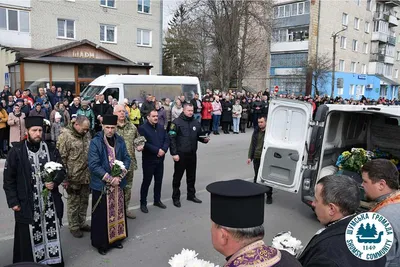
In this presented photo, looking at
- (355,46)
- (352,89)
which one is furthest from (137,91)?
(355,46)

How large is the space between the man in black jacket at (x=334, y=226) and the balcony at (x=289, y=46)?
3972 cm

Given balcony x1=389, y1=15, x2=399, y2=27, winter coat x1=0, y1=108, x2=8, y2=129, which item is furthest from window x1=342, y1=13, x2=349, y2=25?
winter coat x1=0, y1=108, x2=8, y2=129

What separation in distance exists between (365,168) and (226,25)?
90.5 ft

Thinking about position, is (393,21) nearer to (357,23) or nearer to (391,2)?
(391,2)

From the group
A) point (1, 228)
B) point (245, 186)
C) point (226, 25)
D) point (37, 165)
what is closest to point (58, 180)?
point (37, 165)

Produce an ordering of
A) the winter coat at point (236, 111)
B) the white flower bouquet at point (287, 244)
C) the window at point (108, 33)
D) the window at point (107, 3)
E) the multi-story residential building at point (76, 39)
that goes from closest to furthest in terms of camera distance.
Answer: the white flower bouquet at point (287, 244) → the winter coat at point (236, 111) → the multi-story residential building at point (76, 39) → the window at point (107, 3) → the window at point (108, 33)

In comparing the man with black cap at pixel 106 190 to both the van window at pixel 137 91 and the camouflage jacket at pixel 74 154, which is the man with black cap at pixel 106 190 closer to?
the camouflage jacket at pixel 74 154

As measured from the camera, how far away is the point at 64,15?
26.2m

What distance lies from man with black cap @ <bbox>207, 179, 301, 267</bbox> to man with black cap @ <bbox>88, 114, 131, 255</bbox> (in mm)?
3155

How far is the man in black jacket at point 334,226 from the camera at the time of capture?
1.96 metres

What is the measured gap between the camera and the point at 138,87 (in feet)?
55.8

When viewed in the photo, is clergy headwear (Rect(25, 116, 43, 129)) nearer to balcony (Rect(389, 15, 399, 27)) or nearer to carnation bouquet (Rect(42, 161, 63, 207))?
carnation bouquet (Rect(42, 161, 63, 207))

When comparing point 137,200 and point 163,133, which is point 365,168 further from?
point 137,200

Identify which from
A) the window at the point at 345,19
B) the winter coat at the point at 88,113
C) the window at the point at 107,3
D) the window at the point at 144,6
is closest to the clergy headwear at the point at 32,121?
the winter coat at the point at 88,113
